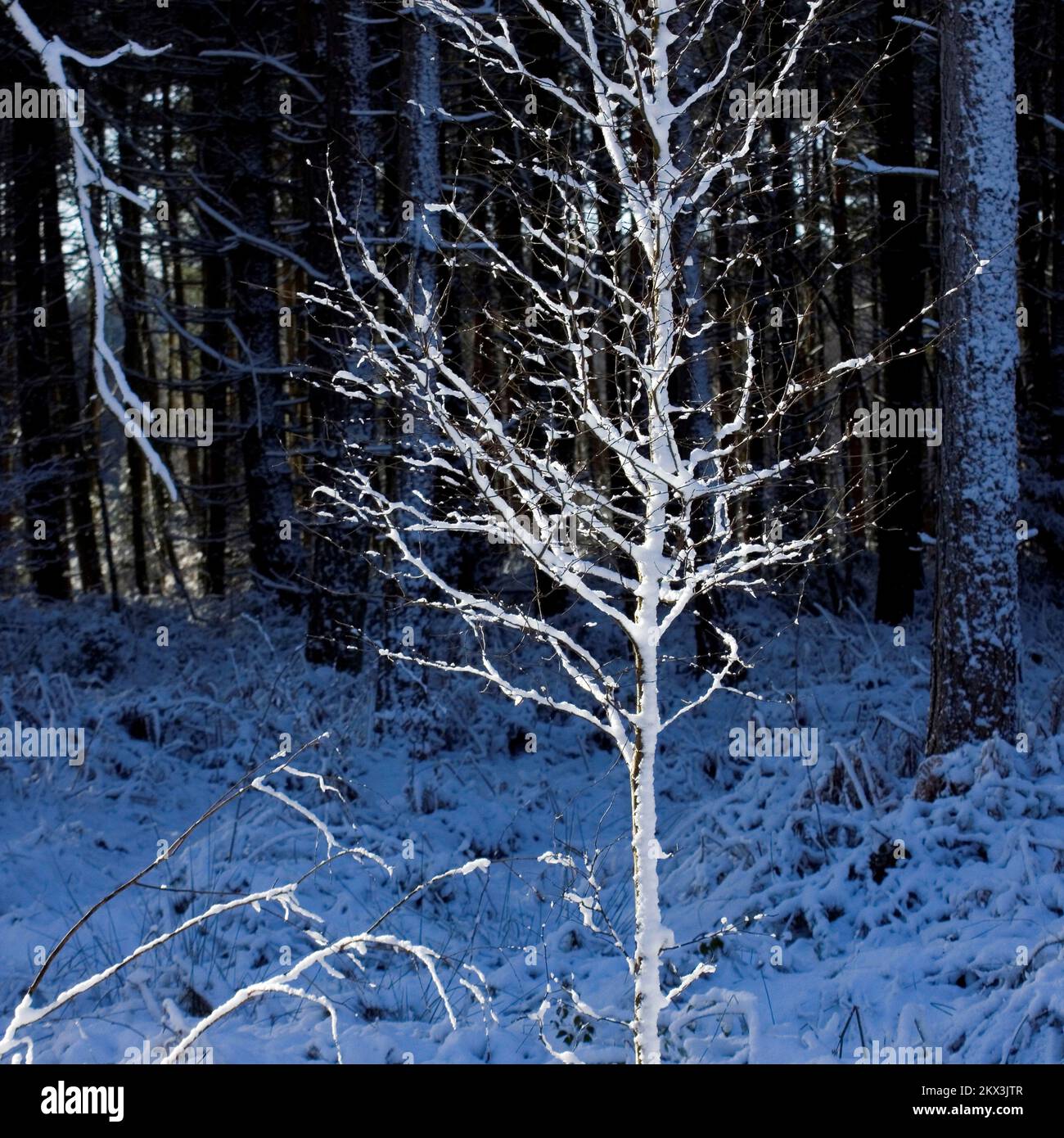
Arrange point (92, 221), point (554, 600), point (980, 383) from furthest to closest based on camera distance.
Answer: point (554, 600) → point (980, 383) → point (92, 221)

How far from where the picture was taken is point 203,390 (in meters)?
18.4

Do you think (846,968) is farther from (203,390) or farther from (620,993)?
(203,390)

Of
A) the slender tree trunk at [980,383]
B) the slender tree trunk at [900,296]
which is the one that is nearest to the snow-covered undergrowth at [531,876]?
the slender tree trunk at [980,383]

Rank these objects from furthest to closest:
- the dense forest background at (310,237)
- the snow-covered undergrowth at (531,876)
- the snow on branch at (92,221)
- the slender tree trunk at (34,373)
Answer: the slender tree trunk at (34,373) → the dense forest background at (310,237) → the snow-covered undergrowth at (531,876) → the snow on branch at (92,221)

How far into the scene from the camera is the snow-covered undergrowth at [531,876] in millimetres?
5086

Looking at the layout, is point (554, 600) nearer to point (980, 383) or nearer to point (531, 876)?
point (531, 876)

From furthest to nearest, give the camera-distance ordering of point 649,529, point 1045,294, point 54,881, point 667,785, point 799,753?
point 1045,294 < point 667,785 < point 799,753 < point 54,881 < point 649,529

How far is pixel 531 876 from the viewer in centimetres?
750

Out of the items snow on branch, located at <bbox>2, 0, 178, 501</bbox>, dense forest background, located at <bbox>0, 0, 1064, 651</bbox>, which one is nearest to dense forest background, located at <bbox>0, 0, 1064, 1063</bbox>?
snow on branch, located at <bbox>2, 0, 178, 501</bbox>

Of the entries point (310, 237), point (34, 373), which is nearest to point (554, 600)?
point (310, 237)

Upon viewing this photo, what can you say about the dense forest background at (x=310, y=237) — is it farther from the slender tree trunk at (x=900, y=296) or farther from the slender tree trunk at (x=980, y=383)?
the slender tree trunk at (x=980, y=383)
